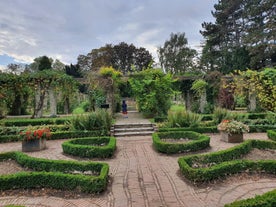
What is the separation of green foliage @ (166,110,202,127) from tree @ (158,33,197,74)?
21.5 meters

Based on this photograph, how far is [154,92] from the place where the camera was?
12133mm

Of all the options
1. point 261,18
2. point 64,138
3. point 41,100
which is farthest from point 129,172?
point 261,18

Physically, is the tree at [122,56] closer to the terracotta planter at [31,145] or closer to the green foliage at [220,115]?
the green foliage at [220,115]

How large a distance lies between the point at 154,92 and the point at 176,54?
66.0 feet

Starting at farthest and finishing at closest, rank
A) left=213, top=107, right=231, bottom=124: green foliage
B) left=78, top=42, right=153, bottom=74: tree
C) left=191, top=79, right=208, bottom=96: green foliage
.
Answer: left=78, top=42, right=153, bottom=74: tree → left=191, top=79, right=208, bottom=96: green foliage → left=213, top=107, right=231, bottom=124: green foliage

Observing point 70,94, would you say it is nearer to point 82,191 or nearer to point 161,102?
point 161,102

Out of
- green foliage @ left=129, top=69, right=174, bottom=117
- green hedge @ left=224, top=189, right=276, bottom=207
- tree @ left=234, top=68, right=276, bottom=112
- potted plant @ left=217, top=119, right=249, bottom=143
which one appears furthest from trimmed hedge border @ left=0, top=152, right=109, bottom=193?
tree @ left=234, top=68, right=276, bottom=112

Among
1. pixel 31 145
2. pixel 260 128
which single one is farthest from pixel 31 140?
pixel 260 128

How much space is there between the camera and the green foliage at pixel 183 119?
877cm

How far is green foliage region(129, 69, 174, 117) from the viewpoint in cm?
1220

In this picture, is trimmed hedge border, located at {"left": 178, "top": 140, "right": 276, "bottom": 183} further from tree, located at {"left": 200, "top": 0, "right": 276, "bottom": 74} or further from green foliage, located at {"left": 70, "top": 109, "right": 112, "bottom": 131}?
tree, located at {"left": 200, "top": 0, "right": 276, "bottom": 74}

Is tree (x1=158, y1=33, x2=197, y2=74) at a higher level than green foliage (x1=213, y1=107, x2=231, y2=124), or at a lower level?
higher

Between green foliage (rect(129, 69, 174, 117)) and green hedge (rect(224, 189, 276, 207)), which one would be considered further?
green foliage (rect(129, 69, 174, 117))

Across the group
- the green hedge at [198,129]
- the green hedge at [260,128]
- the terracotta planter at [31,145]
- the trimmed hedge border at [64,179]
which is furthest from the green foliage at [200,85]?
the trimmed hedge border at [64,179]
